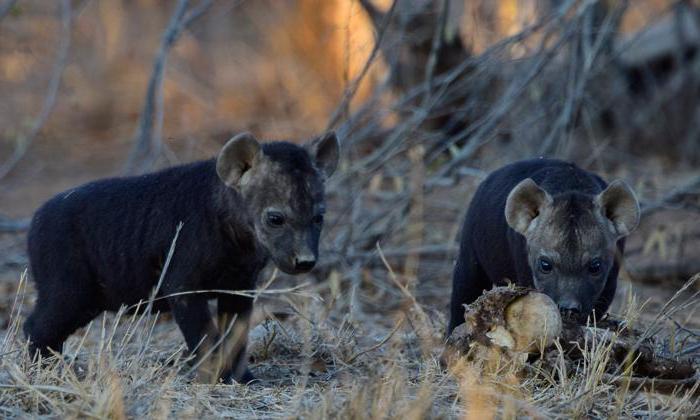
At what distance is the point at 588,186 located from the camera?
5895 mm

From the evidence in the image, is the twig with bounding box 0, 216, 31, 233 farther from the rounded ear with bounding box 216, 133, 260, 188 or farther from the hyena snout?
the hyena snout

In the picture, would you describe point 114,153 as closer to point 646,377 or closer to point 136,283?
point 136,283

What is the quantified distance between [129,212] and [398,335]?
1799mm

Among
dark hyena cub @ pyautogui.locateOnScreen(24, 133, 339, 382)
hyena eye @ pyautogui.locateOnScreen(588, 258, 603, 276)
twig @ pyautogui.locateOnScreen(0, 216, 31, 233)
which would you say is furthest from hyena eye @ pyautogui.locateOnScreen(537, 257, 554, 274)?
twig @ pyautogui.locateOnScreen(0, 216, 31, 233)

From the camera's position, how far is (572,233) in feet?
18.2

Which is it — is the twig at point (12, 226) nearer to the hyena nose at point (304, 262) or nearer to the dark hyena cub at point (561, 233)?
the hyena nose at point (304, 262)

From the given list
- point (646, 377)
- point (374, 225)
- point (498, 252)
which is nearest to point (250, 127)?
point (374, 225)

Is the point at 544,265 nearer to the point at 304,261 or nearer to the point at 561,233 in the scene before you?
the point at 561,233

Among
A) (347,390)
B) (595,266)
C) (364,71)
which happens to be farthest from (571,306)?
(364,71)

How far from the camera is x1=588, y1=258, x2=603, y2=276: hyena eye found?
5547 mm

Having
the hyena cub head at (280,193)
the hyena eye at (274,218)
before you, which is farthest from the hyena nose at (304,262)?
the hyena eye at (274,218)

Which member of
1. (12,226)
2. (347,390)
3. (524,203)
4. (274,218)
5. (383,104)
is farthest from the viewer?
(383,104)

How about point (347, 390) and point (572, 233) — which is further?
point (572, 233)

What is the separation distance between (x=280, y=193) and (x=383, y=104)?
21.2 feet
